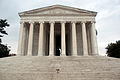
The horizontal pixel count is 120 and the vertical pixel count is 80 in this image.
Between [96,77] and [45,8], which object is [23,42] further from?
[96,77]

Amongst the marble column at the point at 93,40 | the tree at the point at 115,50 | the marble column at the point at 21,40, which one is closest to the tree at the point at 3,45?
the marble column at the point at 21,40

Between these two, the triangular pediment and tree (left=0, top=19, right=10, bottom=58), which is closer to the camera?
the triangular pediment

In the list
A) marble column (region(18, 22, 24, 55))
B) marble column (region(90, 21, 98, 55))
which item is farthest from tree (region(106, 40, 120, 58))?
marble column (region(18, 22, 24, 55))

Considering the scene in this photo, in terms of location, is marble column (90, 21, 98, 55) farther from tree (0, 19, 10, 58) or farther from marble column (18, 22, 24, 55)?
tree (0, 19, 10, 58)

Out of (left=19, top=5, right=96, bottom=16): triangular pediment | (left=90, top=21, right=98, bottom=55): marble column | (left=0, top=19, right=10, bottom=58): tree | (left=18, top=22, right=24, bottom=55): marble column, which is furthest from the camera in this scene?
(left=0, top=19, right=10, bottom=58): tree

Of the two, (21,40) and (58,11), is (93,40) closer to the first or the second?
(58,11)

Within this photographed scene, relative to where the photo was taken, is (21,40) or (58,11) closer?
(21,40)

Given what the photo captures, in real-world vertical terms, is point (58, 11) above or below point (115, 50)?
above

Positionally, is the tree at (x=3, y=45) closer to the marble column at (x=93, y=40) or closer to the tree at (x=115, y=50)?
the marble column at (x=93, y=40)

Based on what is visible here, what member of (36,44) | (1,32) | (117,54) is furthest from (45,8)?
(117,54)

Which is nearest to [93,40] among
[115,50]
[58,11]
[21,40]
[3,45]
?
[58,11]

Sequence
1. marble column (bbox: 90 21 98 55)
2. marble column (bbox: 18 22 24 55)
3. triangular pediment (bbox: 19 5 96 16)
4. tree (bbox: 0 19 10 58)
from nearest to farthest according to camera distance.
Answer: marble column (bbox: 18 22 24 55), marble column (bbox: 90 21 98 55), triangular pediment (bbox: 19 5 96 16), tree (bbox: 0 19 10 58)

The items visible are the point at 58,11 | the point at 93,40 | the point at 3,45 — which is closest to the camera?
the point at 93,40

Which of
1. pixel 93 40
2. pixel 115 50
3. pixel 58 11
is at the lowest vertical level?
pixel 115 50
